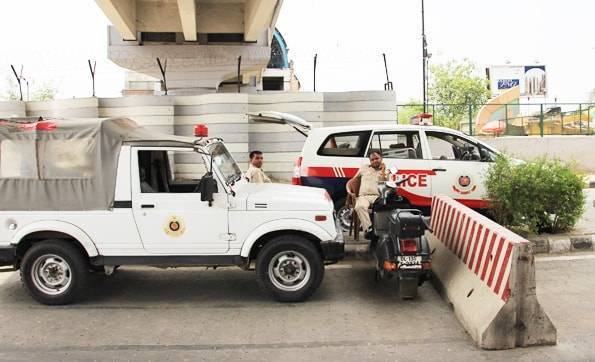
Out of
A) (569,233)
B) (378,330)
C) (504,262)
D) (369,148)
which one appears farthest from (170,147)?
(569,233)

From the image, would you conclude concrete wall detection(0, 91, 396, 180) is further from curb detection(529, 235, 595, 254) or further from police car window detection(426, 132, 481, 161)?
curb detection(529, 235, 595, 254)

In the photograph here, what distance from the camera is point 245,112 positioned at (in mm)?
16391

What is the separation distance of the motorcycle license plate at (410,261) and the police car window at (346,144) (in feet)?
11.7

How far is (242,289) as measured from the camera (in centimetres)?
679

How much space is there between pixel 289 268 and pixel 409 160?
147 inches

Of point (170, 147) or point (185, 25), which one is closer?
point (170, 147)

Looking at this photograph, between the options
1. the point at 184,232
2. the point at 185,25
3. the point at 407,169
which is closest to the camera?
the point at 184,232

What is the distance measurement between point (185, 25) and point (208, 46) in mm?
3459

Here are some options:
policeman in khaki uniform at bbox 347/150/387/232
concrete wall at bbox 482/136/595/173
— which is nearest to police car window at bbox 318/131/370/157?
policeman in khaki uniform at bbox 347/150/387/232

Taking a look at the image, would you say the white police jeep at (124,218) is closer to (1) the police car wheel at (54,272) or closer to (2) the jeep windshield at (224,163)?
(1) the police car wheel at (54,272)

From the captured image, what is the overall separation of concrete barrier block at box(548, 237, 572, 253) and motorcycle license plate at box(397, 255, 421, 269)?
3.19 m

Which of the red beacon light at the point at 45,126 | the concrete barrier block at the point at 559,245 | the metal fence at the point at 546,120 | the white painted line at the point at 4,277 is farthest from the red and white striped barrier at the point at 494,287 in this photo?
the metal fence at the point at 546,120

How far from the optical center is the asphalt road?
491 centimetres

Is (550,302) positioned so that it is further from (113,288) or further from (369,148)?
(113,288)
